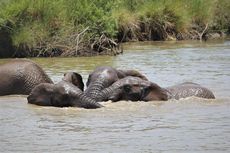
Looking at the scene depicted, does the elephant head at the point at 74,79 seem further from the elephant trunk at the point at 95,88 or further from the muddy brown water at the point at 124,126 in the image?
the muddy brown water at the point at 124,126

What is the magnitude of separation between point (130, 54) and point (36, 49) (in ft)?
12.5

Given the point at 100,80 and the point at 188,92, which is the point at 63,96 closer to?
the point at 100,80

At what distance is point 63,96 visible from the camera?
12047mm

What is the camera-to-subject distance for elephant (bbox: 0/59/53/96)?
14.1 meters

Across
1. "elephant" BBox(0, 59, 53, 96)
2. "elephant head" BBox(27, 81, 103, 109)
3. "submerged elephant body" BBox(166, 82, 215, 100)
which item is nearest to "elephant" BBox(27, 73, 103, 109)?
"elephant head" BBox(27, 81, 103, 109)

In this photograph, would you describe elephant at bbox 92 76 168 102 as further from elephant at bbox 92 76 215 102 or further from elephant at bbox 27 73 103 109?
elephant at bbox 27 73 103 109

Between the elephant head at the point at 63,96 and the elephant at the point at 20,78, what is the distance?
167cm

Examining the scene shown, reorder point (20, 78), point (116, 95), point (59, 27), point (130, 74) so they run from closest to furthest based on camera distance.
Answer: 1. point (116, 95)
2. point (130, 74)
3. point (20, 78)
4. point (59, 27)

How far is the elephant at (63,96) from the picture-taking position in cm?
1189

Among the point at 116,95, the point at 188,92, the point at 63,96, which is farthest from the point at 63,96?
the point at 188,92

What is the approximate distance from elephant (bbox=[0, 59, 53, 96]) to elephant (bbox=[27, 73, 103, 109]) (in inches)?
64.2

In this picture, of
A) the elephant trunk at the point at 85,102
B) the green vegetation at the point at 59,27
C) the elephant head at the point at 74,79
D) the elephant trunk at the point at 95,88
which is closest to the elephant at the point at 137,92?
the elephant trunk at the point at 95,88

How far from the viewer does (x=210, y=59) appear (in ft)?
75.2

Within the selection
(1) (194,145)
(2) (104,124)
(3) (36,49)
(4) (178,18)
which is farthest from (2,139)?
(4) (178,18)
